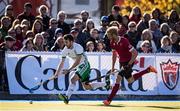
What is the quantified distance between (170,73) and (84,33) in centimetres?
288

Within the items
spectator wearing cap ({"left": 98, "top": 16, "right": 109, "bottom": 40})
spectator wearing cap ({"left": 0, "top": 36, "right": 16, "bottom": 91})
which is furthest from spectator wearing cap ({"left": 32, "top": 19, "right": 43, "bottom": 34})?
spectator wearing cap ({"left": 98, "top": 16, "right": 109, "bottom": 40})

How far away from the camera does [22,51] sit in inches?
854

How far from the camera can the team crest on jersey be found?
74.6ft

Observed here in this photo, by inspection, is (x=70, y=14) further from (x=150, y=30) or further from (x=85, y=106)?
(x=85, y=106)

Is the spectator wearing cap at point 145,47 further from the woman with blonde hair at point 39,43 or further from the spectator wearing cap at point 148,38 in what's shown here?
the woman with blonde hair at point 39,43

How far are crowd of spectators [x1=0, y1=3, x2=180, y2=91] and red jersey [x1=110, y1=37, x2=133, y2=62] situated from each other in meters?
2.98

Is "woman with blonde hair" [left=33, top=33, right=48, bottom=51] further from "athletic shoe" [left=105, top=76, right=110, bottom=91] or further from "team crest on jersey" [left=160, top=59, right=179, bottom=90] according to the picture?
"team crest on jersey" [left=160, top=59, right=179, bottom=90]

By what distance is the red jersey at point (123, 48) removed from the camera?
18.9m

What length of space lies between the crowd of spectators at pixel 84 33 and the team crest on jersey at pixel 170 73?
1.31 ft

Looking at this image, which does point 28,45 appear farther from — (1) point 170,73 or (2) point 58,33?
(1) point 170,73

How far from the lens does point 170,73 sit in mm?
22812

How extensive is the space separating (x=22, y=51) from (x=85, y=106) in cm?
395

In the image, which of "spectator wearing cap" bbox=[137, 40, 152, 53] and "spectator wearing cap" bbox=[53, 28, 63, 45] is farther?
"spectator wearing cap" bbox=[137, 40, 152, 53]

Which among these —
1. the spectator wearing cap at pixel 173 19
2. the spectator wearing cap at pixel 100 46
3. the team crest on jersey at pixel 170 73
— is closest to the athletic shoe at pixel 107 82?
the spectator wearing cap at pixel 100 46
